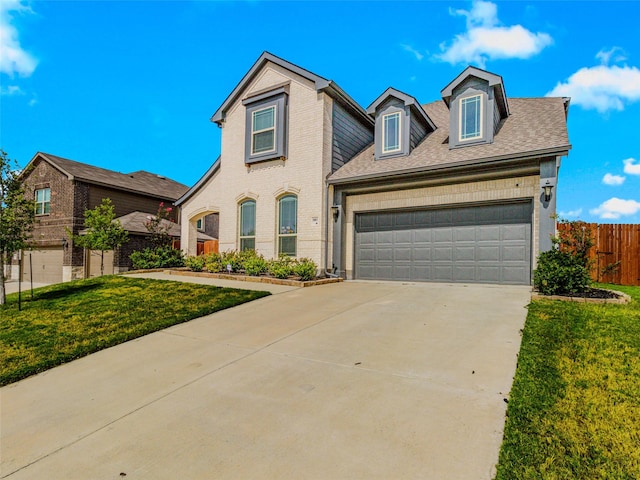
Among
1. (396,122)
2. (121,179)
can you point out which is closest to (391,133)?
(396,122)

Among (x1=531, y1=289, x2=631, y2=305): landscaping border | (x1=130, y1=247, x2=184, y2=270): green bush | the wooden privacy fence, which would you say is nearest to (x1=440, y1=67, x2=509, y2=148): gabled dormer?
the wooden privacy fence

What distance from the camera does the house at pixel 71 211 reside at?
1892cm

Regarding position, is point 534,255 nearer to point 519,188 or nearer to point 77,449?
point 519,188

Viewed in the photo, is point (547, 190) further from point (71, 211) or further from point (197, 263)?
point (71, 211)

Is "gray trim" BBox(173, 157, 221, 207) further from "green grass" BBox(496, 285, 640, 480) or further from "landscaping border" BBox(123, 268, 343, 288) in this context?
"green grass" BBox(496, 285, 640, 480)

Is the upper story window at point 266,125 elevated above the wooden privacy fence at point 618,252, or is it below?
above

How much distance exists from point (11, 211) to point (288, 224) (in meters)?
7.60

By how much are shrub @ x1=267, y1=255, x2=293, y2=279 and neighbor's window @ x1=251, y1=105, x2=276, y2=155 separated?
4179mm

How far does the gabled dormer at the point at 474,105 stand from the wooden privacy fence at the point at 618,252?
4.86m

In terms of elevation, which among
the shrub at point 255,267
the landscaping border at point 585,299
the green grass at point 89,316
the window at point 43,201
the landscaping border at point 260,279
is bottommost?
the green grass at point 89,316

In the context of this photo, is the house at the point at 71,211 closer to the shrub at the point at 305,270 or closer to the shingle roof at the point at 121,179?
the shingle roof at the point at 121,179

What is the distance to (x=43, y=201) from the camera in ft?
67.2

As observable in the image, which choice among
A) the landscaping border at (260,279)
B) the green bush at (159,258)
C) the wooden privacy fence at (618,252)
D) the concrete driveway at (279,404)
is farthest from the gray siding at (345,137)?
the wooden privacy fence at (618,252)

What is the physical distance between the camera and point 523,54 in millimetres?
9445
